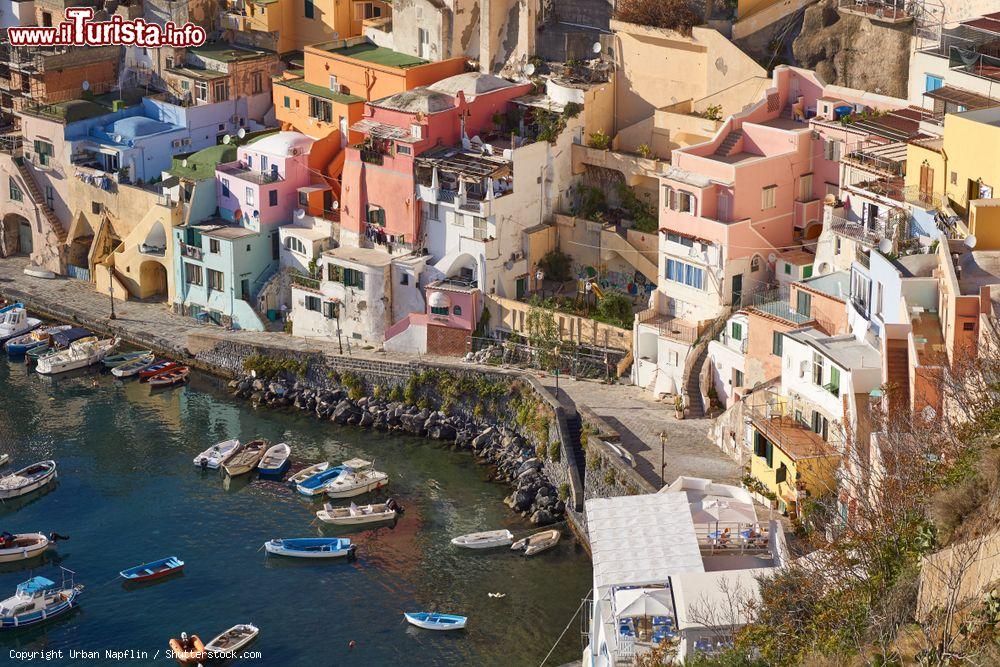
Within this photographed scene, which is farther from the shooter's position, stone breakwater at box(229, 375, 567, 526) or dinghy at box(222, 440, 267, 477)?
dinghy at box(222, 440, 267, 477)

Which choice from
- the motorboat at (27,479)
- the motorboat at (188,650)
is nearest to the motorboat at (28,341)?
the motorboat at (27,479)

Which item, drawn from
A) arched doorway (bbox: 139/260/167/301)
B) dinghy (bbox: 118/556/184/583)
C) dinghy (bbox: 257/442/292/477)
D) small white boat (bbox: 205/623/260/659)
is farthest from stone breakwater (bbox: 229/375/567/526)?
dinghy (bbox: 118/556/184/583)

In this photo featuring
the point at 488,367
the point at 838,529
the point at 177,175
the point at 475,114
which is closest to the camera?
the point at 838,529

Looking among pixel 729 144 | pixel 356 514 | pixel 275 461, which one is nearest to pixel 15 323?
pixel 275 461

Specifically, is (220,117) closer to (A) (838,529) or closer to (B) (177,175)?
(B) (177,175)

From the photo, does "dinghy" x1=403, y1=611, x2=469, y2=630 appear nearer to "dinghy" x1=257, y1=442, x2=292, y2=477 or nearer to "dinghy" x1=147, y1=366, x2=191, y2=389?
A: "dinghy" x1=257, y1=442, x2=292, y2=477

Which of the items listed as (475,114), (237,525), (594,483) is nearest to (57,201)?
(475,114)
